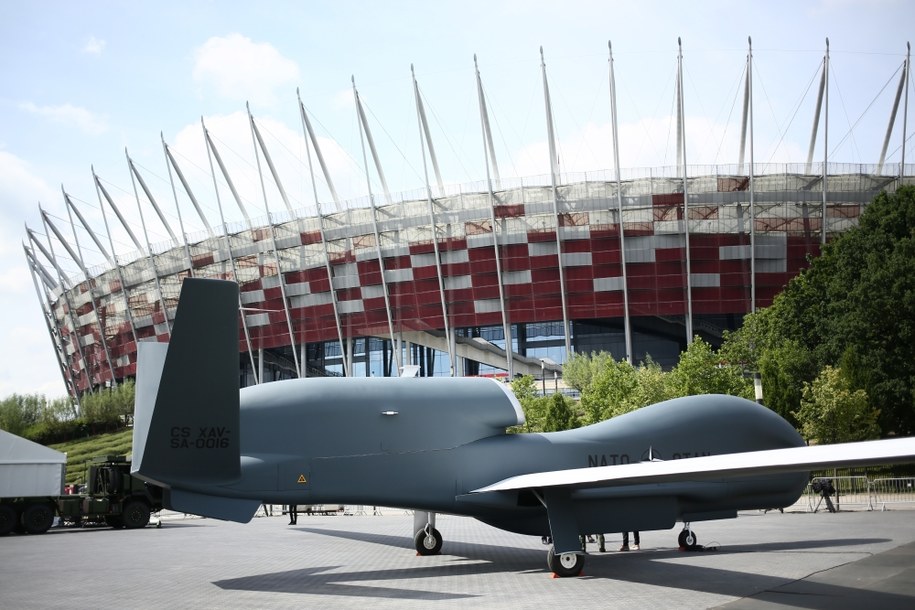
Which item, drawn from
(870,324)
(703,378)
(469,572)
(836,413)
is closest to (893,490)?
(836,413)

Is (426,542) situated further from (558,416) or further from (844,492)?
(558,416)

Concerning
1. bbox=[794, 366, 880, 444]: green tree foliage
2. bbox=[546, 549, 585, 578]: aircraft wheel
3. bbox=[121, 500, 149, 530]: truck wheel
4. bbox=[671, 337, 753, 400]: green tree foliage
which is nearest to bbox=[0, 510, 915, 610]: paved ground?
bbox=[546, 549, 585, 578]: aircraft wheel

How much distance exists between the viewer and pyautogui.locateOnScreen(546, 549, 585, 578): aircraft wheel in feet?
51.3

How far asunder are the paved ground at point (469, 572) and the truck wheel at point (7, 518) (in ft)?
20.0

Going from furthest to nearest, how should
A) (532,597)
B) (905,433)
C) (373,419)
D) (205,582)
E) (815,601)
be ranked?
1. (905,433)
2. (373,419)
3. (205,582)
4. (532,597)
5. (815,601)

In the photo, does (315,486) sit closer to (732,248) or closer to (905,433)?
(905,433)

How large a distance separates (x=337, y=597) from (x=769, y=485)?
33.4ft

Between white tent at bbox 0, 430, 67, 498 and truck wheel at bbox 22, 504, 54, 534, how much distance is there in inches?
20.9

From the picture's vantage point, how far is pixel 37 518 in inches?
1293

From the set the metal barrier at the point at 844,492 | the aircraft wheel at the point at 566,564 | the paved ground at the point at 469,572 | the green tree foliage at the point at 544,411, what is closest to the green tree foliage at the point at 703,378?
the green tree foliage at the point at 544,411

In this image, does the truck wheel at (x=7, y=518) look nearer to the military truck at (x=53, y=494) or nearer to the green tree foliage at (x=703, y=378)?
the military truck at (x=53, y=494)

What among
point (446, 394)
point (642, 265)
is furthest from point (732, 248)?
point (446, 394)

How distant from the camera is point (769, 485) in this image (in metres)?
18.7

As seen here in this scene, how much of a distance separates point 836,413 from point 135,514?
118 ft
